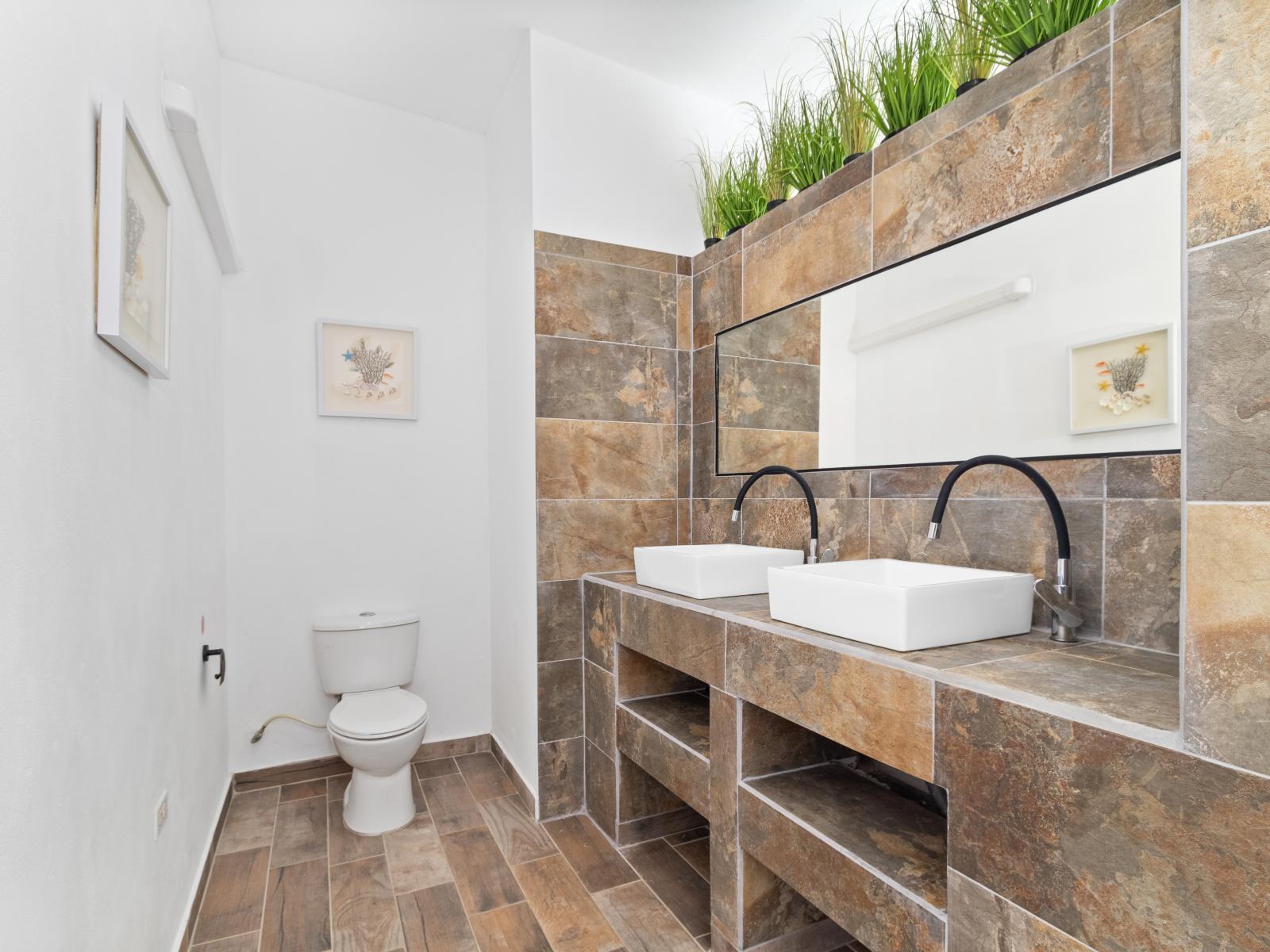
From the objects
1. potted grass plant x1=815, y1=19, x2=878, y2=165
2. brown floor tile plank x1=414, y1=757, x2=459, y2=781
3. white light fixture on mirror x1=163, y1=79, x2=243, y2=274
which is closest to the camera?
white light fixture on mirror x1=163, y1=79, x2=243, y2=274

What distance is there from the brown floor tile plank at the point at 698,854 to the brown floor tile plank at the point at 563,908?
1.20 ft

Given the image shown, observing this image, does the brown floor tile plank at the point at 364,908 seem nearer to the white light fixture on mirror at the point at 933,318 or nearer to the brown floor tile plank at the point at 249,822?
the brown floor tile plank at the point at 249,822

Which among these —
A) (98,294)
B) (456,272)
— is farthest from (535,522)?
(98,294)

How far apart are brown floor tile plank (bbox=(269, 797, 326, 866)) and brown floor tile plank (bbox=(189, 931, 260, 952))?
0.36m

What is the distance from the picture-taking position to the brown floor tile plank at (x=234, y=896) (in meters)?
1.87

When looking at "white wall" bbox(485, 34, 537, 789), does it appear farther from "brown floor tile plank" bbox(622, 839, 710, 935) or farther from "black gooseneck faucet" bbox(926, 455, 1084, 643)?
"black gooseneck faucet" bbox(926, 455, 1084, 643)

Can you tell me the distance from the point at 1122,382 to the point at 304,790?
303cm

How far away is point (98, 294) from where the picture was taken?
3.75 ft

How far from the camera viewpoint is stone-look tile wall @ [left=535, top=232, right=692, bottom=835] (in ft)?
8.24

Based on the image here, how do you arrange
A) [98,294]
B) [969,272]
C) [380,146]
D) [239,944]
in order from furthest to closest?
1. [380,146]
2. [239,944]
3. [969,272]
4. [98,294]

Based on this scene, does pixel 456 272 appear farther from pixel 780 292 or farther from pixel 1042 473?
pixel 1042 473

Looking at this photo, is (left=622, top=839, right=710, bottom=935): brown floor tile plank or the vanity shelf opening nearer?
the vanity shelf opening

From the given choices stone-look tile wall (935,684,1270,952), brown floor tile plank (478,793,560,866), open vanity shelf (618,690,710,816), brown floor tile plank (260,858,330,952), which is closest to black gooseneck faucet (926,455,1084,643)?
stone-look tile wall (935,684,1270,952)

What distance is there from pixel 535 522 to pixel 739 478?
0.77 meters
